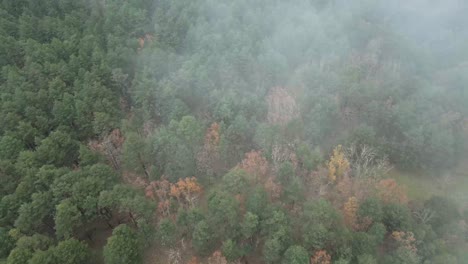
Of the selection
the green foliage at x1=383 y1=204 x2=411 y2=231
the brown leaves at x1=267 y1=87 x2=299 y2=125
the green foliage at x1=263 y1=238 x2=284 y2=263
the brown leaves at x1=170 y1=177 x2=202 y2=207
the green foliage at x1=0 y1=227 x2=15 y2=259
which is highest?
the brown leaves at x1=267 y1=87 x2=299 y2=125

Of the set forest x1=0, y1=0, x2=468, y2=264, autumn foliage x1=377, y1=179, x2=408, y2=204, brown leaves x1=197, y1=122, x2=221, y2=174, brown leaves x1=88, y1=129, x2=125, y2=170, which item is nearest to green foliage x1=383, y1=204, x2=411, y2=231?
forest x1=0, y1=0, x2=468, y2=264

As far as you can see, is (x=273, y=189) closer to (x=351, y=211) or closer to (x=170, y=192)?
(x=351, y=211)

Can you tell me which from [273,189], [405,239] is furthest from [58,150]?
[405,239]

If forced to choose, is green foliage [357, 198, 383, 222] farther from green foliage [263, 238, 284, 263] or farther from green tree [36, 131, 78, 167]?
green tree [36, 131, 78, 167]

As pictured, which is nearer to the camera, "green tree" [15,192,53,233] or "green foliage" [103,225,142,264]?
"green foliage" [103,225,142,264]

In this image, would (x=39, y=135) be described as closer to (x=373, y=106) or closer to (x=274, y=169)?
(x=274, y=169)

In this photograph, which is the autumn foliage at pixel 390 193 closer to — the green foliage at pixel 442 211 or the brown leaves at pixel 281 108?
the green foliage at pixel 442 211

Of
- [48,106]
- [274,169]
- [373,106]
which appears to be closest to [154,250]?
[274,169]
